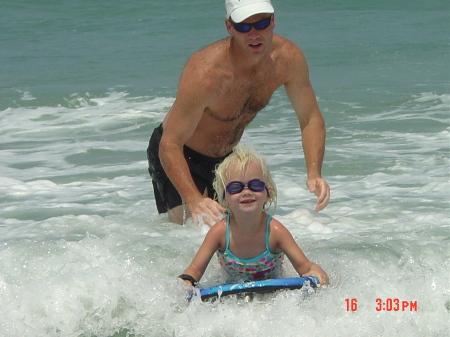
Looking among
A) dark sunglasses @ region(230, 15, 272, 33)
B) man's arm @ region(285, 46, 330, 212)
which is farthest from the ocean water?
dark sunglasses @ region(230, 15, 272, 33)

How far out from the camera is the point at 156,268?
4.33m

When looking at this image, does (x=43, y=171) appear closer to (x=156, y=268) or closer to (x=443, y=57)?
(x=156, y=268)

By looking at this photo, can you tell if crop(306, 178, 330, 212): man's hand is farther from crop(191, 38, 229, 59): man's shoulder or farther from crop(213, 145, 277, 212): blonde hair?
crop(191, 38, 229, 59): man's shoulder

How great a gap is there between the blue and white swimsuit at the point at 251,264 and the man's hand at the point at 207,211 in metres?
0.10

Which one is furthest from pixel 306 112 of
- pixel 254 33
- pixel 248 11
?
pixel 248 11

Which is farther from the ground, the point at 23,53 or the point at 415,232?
the point at 23,53

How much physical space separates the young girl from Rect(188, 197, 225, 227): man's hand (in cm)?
7

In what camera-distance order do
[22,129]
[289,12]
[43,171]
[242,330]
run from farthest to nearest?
[289,12]
[22,129]
[43,171]
[242,330]

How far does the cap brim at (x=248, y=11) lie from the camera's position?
4.20m

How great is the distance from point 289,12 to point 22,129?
11070mm

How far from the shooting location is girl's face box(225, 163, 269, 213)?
3.67 meters

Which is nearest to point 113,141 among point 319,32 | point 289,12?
point 319,32
